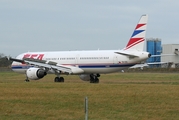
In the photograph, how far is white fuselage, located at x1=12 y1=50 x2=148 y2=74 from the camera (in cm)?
4209

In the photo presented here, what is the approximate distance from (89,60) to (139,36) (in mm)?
A: 5663

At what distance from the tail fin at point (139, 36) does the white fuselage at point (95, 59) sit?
3.54ft

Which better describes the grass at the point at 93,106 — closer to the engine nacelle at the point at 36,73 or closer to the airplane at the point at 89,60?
the airplane at the point at 89,60

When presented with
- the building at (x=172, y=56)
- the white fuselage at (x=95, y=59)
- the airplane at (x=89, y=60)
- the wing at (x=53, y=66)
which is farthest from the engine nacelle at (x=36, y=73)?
the building at (x=172, y=56)

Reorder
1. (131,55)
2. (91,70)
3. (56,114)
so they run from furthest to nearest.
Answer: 1. (91,70)
2. (131,55)
3. (56,114)

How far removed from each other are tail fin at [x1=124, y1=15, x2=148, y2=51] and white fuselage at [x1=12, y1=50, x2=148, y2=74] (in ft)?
3.54

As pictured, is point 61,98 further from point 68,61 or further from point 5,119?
point 68,61

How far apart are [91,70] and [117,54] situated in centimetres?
369

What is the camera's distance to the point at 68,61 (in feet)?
152

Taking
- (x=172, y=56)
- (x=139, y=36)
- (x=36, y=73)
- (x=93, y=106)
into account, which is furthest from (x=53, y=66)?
(x=172, y=56)

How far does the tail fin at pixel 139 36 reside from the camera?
4219cm

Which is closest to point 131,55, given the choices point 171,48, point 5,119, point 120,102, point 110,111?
point 120,102

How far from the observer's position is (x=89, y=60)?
1753 inches

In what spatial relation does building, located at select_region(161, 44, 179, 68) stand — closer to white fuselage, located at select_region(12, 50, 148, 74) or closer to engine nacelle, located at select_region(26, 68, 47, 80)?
white fuselage, located at select_region(12, 50, 148, 74)
